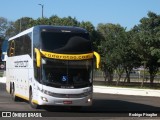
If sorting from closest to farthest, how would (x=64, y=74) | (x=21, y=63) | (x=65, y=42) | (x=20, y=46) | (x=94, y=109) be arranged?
(x=64, y=74) < (x=65, y=42) < (x=94, y=109) < (x=21, y=63) < (x=20, y=46)

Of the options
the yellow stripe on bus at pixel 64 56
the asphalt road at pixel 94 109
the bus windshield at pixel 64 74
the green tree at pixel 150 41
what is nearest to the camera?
the asphalt road at pixel 94 109

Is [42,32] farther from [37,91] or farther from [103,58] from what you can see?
[103,58]

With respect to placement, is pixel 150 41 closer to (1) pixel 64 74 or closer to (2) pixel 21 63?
(2) pixel 21 63

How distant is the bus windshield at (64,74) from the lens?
19.9 meters

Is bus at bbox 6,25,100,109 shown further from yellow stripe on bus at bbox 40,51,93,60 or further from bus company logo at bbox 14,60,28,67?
bus company logo at bbox 14,60,28,67

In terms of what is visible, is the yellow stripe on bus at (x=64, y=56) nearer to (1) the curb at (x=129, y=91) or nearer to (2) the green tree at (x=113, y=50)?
(1) the curb at (x=129, y=91)

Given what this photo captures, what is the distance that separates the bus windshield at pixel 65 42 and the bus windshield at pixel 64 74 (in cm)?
51

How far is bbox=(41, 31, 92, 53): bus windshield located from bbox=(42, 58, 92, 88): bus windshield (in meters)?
0.51

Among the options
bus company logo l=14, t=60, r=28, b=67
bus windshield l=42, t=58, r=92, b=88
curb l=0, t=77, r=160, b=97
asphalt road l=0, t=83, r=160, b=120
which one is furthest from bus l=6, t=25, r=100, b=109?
curb l=0, t=77, r=160, b=97

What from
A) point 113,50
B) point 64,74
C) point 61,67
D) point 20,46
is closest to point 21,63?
point 20,46

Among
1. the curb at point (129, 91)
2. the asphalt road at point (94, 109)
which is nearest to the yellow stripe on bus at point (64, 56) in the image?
the asphalt road at point (94, 109)

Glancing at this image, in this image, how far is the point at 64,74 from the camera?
20094 millimetres

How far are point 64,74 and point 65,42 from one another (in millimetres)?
1392

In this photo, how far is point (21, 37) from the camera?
25016mm
